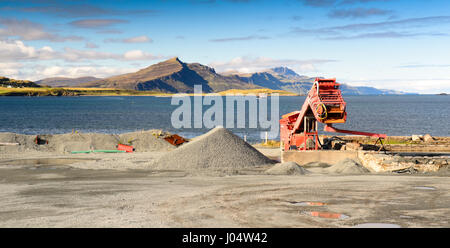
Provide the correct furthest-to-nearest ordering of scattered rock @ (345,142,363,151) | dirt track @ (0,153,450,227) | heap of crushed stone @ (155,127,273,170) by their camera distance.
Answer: scattered rock @ (345,142,363,151) → heap of crushed stone @ (155,127,273,170) → dirt track @ (0,153,450,227)

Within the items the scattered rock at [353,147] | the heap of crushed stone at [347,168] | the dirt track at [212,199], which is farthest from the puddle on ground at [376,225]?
the scattered rock at [353,147]

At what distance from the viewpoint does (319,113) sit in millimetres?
25688

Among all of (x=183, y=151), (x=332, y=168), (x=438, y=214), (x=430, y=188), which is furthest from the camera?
(x=183, y=151)

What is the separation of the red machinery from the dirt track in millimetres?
4725

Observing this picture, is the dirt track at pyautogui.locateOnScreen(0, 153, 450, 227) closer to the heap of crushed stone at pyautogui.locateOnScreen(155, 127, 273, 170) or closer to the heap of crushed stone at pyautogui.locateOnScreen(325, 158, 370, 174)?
the heap of crushed stone at pyautogui.locateOnScreen(325, 158, 370, 174)

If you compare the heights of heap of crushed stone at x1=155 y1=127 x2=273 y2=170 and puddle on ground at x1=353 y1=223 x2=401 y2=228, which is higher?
heap of crushed stone at x1=155 y1=127 x2=273 y2=170

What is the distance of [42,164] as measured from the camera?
28000mm

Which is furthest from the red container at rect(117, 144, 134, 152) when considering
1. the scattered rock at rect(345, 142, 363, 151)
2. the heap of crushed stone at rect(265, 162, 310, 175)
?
the scattered rock at rect(345, 142, 363, 151)

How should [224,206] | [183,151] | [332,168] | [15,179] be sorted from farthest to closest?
[183,151]
[332,168]
[15,179]
[224,206]

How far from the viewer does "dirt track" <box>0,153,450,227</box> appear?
1327 centimetres

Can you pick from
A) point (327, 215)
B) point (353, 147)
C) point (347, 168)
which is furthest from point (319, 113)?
point (327, 215)
